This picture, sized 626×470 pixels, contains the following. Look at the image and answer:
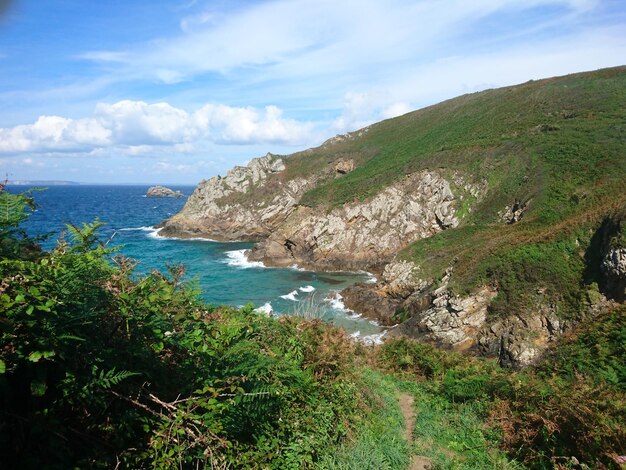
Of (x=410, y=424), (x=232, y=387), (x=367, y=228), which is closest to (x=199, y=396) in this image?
(x=232, y=387)

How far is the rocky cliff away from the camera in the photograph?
827 inches

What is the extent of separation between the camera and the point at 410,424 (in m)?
8.75

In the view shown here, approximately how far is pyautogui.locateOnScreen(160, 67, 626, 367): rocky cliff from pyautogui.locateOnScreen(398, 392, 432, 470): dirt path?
10.7 m

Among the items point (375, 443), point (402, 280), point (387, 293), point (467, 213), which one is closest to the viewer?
point (375, 443)

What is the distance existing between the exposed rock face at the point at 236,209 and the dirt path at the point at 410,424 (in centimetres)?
5632

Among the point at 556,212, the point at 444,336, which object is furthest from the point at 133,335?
→ the point at 556,212

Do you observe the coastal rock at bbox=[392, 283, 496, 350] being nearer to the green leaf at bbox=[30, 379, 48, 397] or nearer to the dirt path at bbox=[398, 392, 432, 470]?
the dirt path at bbox=[398, 392, 432, 470]

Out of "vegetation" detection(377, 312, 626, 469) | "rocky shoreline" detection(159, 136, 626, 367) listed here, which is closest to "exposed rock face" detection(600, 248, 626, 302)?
"rocky shoreline" detection(159, 136, 626, 367)

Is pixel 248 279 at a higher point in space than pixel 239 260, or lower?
lower

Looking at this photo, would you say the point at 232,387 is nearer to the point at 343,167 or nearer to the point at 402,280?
the point at 402,280

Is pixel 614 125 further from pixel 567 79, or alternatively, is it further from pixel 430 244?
pixel 567 79

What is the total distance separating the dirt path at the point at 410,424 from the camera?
260 inches

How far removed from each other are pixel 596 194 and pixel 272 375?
2986cm

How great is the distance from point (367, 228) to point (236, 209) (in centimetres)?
2917
